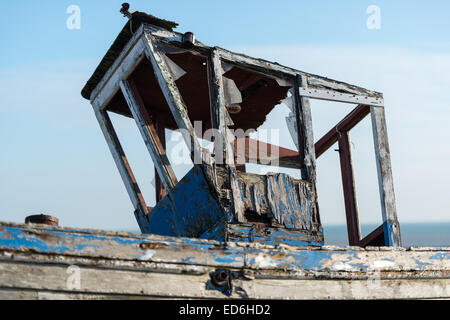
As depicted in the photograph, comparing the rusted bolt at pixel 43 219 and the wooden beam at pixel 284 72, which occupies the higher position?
the wooden beam at pixel 284 72

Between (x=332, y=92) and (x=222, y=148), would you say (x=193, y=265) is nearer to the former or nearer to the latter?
(x=222, y=148)

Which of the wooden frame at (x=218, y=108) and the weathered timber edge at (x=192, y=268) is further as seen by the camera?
the wooden frame at (x=218, y=108)

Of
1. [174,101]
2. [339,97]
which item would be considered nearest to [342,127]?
[339,97]

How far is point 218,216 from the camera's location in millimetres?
4500

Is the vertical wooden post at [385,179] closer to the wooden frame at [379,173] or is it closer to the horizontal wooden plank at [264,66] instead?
the wooden frame at [379,173]

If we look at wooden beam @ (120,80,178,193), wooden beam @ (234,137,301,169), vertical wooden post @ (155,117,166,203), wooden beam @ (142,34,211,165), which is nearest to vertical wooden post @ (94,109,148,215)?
vertical wooden post @ (155,117,166,203)

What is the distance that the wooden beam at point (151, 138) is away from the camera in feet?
16.3

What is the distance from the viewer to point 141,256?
133 inches

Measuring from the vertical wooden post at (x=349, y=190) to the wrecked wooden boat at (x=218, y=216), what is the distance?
0.01m

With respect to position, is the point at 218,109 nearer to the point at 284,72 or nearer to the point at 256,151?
the point at 284,72

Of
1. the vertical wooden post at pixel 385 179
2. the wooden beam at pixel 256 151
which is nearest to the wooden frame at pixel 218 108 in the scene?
the vertical wooden post at pixel 385 179

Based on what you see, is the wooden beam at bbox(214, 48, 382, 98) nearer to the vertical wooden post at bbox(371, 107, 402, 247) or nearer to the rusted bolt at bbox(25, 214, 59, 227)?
the vertical wooden post at bbox(371, 107, 402, 247)

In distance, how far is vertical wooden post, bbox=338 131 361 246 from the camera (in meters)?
6.20
